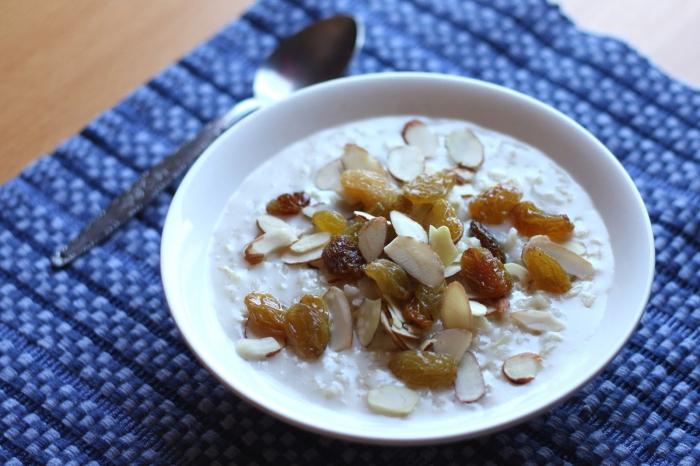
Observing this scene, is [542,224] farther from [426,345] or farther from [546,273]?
[426,345]

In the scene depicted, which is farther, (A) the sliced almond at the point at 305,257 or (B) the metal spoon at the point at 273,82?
(B) the metal spoon at the point at 273,82

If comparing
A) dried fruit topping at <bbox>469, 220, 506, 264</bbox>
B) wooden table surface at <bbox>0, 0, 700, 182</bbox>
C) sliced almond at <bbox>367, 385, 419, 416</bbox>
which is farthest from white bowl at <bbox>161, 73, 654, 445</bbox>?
wooden table surface at <bbox>0, 0, 700, 182</bbox>

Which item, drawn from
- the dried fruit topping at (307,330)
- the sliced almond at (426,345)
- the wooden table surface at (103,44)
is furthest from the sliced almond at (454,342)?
the wooden table surface at (103,44)

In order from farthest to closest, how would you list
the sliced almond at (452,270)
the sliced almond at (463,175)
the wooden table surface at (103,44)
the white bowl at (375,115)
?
1. the wooden table surface at (103,44)
2. the sliced almond at (463,175)
3. the sliced almond at (452,270)
4. the white bowl at (375,115)

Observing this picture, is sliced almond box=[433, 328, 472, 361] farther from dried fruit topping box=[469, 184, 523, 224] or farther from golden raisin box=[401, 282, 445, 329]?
dried fruit topping box=[469, 184, 523, 224]

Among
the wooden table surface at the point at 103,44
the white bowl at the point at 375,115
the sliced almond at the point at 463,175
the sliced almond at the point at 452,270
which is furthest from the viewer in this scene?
the wooden table surface at the point at 103,44

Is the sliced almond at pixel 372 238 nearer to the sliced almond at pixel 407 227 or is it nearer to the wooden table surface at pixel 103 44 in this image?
the sliced almond at pixel 407 227

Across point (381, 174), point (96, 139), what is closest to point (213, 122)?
point (96, 139)
